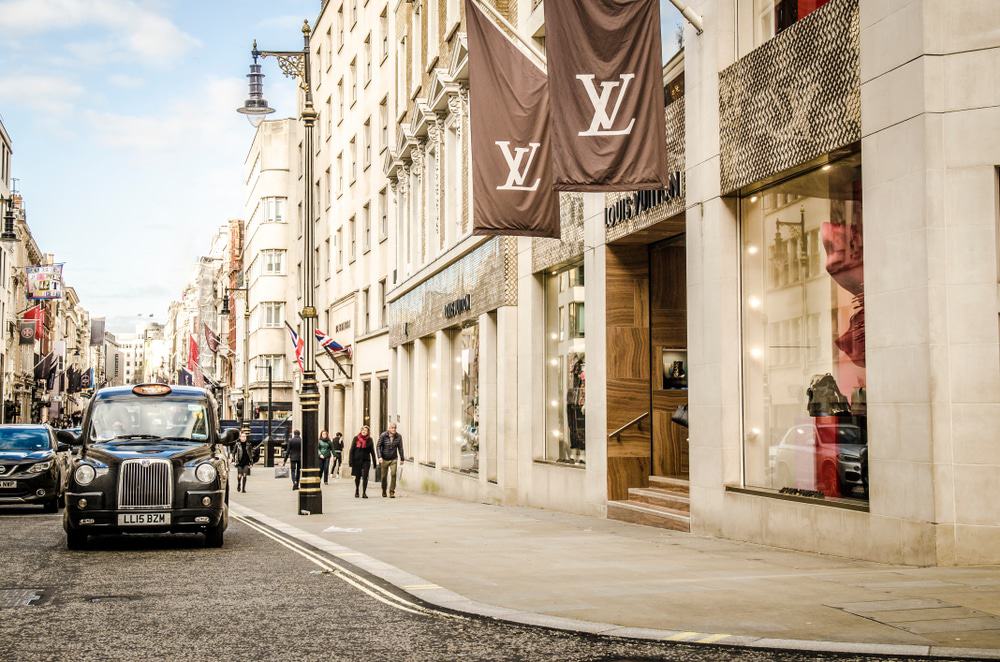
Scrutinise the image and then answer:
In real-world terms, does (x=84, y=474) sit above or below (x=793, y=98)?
below

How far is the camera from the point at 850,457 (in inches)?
508

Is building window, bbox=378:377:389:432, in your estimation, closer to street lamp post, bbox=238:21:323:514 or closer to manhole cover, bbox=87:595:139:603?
street lamp post, bbox=238:21:323:514

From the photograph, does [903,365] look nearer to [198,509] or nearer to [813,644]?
[813,644]

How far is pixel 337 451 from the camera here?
43.9 metres

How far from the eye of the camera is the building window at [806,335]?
511 inches

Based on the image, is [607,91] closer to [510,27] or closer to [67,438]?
[510,27]

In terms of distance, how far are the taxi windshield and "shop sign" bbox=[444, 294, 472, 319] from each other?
458 inches

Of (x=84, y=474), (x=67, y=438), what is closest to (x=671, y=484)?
(x=84, y=474)

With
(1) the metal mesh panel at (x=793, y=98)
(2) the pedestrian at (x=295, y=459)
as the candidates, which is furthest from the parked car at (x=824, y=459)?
(2) the pedestrian at (x=295, y=459)

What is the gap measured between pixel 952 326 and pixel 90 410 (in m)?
11.3

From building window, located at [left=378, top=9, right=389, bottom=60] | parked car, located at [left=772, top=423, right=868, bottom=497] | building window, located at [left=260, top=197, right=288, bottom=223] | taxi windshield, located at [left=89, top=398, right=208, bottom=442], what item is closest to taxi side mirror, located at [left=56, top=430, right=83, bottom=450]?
taxi windshield, located at [left=89, top=398, right=208, bottom=442]

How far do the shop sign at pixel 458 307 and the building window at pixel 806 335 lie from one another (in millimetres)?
12756

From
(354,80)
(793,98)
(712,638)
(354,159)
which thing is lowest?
(712,638)

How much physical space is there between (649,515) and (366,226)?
29.0 m
